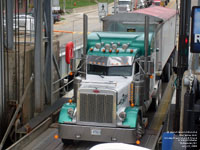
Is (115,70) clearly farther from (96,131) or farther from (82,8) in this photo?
(82,8)

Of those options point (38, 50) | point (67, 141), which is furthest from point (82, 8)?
point (67, 141)

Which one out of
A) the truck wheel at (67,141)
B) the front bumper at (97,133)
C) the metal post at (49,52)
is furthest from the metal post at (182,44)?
the metal post at (49,52)

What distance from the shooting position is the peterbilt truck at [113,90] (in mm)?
13477

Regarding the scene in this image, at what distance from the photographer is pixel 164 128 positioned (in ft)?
49.5

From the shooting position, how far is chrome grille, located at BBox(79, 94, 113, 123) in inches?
530

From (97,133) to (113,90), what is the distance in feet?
4.58

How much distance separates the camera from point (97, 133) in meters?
13.6

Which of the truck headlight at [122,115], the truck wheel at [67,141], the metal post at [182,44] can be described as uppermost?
the metal post at [182,44]

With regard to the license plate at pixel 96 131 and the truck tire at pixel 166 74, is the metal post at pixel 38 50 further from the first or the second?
the truck tire at pixel 166 74

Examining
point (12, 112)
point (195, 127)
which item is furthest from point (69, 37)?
point (195, 127)

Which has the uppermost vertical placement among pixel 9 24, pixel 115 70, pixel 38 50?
pixel 9 24

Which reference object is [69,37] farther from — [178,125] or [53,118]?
[178,125]

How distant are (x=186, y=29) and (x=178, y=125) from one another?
2.81 meters

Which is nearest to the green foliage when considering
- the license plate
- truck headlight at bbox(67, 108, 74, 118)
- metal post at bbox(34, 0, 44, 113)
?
metal post at bbox(34, 0, 44, 113)
